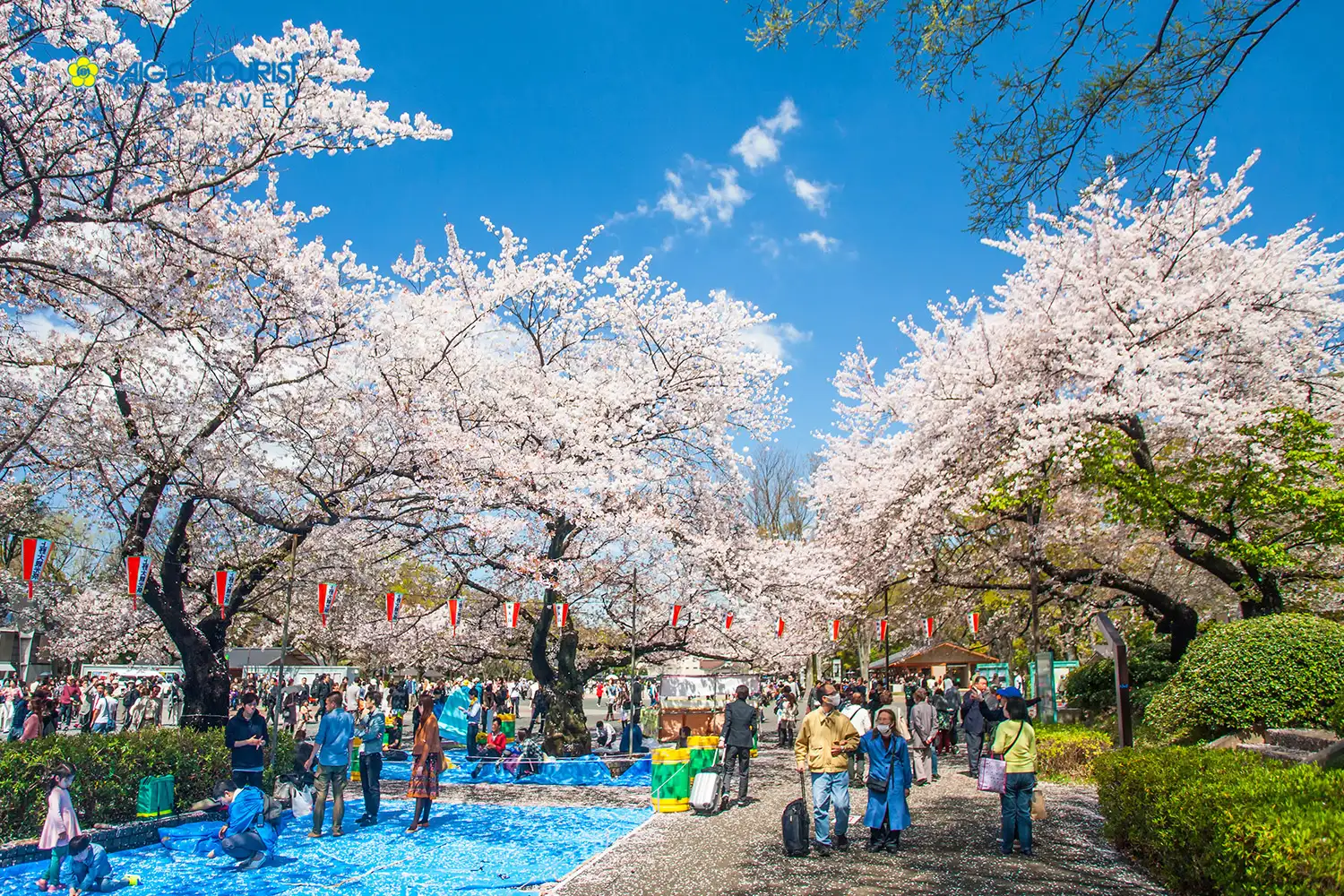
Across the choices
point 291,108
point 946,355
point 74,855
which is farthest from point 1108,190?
point 74,855

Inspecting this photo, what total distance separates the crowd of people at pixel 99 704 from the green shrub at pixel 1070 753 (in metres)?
18.1

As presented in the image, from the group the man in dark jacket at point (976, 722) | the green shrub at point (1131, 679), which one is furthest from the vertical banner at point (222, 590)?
the green shrub at point (1131, 679)

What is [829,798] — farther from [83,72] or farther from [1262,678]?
[83,72]

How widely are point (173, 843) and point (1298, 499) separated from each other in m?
14.6

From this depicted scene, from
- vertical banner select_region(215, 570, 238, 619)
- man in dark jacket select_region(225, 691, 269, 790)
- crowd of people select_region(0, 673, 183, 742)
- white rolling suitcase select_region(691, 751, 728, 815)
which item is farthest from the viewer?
crowd of people select_region(0, 673, 183, 742)

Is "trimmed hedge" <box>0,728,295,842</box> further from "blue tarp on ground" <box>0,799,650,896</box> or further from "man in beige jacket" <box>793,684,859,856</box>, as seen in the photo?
"man in beige jacket" <box>793,684,859,856</box>

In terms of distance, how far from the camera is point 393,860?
8398mm

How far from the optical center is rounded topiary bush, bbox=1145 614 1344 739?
30.9 feet

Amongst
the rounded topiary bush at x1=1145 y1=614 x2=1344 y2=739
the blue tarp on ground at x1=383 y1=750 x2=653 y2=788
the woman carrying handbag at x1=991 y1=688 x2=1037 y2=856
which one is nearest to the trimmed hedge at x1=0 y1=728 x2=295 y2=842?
the blue tarp on ground at x1=383 y1=750 x2=653 y2=788

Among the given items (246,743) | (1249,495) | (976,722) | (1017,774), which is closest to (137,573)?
(246,743)

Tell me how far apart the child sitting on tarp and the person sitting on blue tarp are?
3.39 feet

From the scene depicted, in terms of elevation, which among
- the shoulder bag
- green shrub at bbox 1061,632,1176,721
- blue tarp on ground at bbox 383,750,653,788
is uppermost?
green shrub at bbox 1061,632,1176,721

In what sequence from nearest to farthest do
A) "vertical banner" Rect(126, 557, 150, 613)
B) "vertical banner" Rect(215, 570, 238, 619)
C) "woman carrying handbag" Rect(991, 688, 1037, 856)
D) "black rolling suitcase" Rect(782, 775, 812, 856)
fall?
1. "woman carrying handbag" Rect(991, 688, 1037, 856)
2. "black rolling suitcase" Rect(782, 775, 812, 856)
3. "vertical banner" Rect(126, 557, 150, 613)
4. "vertical banner" Rect(215, 570, 238, 619)

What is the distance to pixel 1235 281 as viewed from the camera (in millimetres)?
13031
